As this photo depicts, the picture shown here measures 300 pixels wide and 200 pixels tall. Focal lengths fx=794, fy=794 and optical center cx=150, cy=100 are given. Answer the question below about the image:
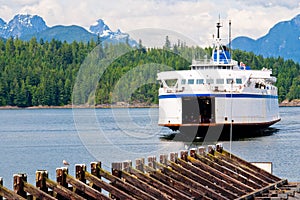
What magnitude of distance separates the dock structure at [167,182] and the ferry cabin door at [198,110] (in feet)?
107

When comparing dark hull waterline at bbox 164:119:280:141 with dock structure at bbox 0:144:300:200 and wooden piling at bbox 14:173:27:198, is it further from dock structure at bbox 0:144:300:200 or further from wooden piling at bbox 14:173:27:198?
wooden piling at bbox 14:173:27:198

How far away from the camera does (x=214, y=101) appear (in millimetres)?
66875

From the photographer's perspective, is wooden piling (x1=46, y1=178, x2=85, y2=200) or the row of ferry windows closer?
wooden piling (x1=46, y1=178, x2=85, y2=200)

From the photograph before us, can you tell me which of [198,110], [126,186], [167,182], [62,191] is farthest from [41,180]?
[198,110]

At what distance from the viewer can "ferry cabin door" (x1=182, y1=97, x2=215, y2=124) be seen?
6700 centimetres

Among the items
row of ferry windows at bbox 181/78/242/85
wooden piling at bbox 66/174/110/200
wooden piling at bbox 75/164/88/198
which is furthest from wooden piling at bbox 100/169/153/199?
row of ferry windows at bbox 181/78/242/85

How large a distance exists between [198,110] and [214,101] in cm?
206

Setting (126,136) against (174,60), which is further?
(174,60)

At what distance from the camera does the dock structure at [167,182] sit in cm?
2142

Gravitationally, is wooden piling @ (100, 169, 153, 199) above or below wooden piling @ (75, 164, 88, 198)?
below

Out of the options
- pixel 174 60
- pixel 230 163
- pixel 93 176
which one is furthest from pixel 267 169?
pixel 174 60

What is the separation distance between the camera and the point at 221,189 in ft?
88.5

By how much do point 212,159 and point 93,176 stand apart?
961cm

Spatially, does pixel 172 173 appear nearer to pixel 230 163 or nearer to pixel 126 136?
pixel 230 163
